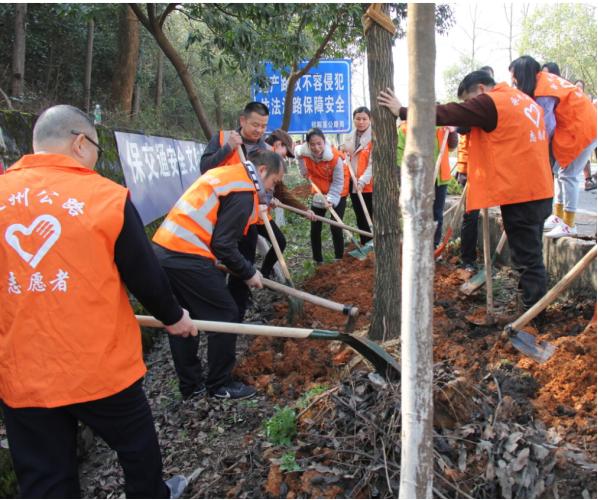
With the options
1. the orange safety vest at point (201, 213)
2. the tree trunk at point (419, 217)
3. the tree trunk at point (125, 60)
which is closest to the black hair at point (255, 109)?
the orange safety vest at point (201, 213)

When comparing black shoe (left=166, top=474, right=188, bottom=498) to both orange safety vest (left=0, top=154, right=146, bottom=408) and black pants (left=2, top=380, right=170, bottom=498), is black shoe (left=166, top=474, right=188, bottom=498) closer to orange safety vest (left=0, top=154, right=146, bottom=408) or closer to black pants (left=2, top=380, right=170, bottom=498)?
black pants (left=2, top=380, right=170, bottom=498)

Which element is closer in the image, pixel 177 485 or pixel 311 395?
pixel 177 485

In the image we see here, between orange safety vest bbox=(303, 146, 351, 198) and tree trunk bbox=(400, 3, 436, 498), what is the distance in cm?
464

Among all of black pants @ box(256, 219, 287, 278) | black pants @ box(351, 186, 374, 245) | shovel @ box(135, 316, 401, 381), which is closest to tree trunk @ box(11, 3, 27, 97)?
black pants @ box(256, 219, 287, 278)

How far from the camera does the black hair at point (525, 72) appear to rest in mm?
4207

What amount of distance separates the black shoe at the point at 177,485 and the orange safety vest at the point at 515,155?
2.63 meters

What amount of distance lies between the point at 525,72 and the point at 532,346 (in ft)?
8.15

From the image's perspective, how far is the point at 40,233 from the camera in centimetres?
178

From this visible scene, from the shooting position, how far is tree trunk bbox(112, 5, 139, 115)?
11812 millimetres

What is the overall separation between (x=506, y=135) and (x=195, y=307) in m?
2.41

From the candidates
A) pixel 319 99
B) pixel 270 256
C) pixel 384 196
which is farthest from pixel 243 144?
pixel 319 99

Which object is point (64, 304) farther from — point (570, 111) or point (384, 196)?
point (570, 111)

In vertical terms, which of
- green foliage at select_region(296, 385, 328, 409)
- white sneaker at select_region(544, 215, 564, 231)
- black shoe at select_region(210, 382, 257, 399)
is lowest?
black shoe at select_region(210, 382, 257, 399)

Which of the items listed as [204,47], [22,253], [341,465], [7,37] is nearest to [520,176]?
[341,465]
